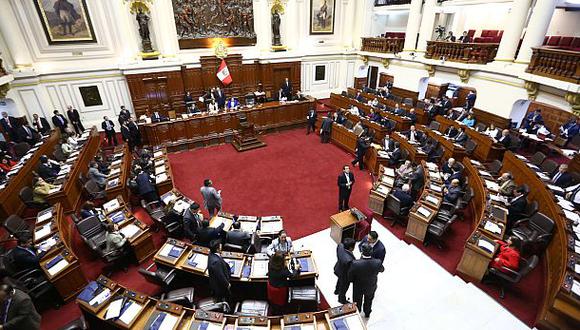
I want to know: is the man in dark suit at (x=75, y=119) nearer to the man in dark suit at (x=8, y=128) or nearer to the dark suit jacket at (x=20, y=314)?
the man in dark suit at (x=8, y=128)

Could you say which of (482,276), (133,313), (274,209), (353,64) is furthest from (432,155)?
(353,64)

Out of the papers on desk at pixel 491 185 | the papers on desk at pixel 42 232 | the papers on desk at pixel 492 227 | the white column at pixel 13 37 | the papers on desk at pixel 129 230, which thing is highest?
the white column at pixel 13 37

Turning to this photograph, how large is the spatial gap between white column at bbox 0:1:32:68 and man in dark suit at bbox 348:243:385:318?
15456 millimetres

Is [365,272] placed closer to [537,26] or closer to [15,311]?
[15,311]

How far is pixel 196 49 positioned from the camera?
15203 millimetres

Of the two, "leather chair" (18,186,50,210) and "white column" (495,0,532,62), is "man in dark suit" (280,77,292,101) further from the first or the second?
"leather chair" (18,186,50,210)

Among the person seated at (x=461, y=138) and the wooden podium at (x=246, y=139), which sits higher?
the person seated at (x=461, y=138)

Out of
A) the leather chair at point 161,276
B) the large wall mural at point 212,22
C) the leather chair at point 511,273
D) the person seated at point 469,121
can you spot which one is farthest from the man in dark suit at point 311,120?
the leather chair at point 161,276

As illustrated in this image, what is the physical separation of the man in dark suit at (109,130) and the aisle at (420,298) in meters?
10.6

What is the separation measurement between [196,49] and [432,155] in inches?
500

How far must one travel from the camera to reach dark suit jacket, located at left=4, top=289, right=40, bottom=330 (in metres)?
4.07

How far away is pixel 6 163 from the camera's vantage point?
9266mm

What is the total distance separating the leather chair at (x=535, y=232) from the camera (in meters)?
6.14

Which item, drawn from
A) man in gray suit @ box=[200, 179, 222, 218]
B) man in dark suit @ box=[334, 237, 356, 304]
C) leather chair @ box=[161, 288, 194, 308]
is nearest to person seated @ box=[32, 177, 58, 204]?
man in gray suit @ box=[200, 179, 222, 218]
